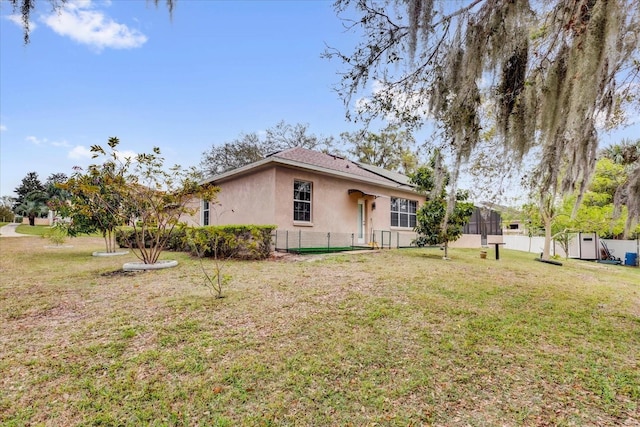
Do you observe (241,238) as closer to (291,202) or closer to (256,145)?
(291,202)

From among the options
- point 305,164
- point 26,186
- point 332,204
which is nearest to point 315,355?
point 305,164

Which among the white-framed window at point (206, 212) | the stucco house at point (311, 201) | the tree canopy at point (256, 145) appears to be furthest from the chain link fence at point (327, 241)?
the tree canopy at point (256, 145)

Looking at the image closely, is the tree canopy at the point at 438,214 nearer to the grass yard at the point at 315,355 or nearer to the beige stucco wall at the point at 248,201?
the grass yard at the point at 315,355

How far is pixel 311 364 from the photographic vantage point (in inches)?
130

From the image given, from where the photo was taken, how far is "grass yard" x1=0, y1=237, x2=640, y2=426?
264 centimetres

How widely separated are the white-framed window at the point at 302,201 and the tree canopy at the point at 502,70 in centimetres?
689

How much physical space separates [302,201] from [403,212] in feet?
21.5

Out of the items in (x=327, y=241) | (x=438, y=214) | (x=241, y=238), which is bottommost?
(x=327, y=241)

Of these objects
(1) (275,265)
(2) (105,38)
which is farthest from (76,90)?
(1) (275,265)

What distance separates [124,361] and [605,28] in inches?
240

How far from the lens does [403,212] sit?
53.7 feet

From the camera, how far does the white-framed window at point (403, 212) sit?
15.9m

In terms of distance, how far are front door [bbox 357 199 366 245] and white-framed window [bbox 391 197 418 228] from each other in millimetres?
2062

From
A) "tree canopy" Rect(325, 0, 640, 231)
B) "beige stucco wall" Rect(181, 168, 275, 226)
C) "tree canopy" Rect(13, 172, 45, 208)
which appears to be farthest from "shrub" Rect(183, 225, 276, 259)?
"tree canopy" Rect(13, 172, 45, 208)
